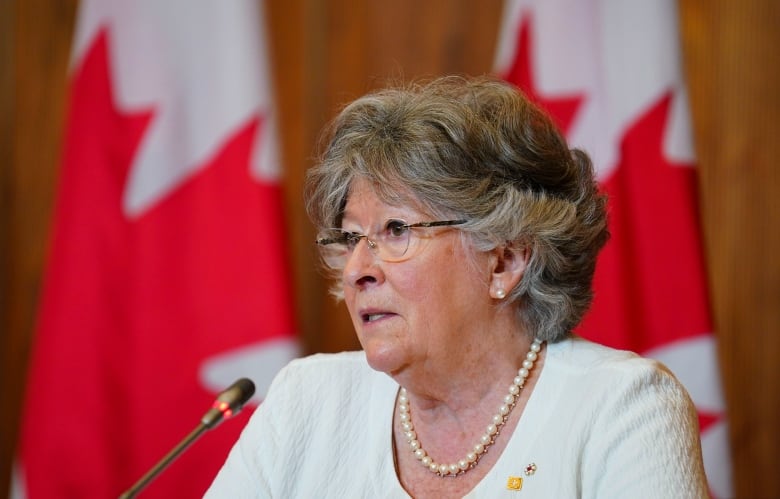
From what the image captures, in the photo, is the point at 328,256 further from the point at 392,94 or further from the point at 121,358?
the point at 121,358

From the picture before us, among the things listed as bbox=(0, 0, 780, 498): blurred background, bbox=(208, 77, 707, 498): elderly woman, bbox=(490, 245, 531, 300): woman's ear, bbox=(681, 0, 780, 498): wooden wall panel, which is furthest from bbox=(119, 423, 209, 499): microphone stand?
bbox=(681, 0, 780, 498): wooden wall panel

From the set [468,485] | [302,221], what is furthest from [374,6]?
[468,485]

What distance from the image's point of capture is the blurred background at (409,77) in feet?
9.73

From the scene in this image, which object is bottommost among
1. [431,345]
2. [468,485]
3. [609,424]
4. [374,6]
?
[468,485]

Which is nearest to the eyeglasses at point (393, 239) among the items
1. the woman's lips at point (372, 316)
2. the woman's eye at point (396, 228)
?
the woman's eye at point (396, 228)

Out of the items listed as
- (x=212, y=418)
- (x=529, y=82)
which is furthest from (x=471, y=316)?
(x=529, y=82)

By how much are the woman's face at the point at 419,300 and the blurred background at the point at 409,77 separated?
3.99 feet

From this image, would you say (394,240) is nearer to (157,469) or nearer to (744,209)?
(157,469)

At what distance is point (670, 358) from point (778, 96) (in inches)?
37.7

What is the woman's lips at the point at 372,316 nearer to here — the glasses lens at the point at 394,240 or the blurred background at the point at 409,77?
the glasses lens at the point at 394,240

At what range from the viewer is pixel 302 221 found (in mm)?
3359

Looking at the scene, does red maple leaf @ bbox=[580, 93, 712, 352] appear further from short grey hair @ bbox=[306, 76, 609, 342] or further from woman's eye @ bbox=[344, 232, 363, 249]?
woman's eye @ bbox=[344, 232, 363, 249]

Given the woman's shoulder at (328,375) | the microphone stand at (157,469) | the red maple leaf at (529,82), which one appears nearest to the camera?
the microphone stand at (157,469)

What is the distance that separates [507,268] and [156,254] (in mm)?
1415
